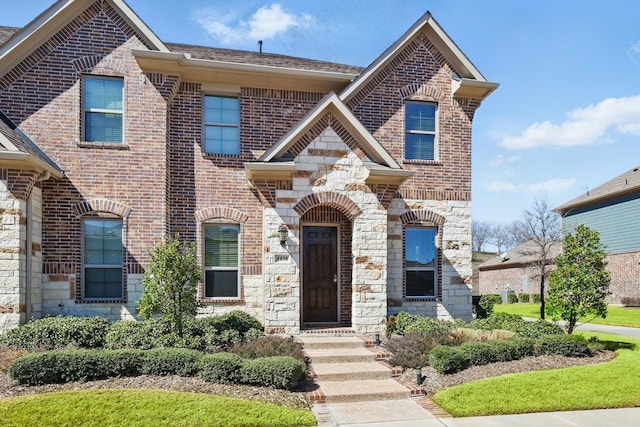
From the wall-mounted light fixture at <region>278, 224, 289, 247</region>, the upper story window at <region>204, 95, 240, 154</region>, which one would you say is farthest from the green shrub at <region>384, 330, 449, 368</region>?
the upper story window at <region>204, 95, 240, 154</region>

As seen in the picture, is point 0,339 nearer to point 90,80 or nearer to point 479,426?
point 90,80

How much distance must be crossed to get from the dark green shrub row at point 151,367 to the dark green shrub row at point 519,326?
18.0 ft

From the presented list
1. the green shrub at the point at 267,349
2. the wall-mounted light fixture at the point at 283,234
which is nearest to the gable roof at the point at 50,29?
the wall-mounted light fixture at the point at 283,234

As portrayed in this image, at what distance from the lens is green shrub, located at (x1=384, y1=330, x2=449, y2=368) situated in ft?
29.6

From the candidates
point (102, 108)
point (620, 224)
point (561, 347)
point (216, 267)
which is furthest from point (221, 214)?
point (620, 224)

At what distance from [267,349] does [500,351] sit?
15.1 feet

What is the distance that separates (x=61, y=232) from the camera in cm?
1098

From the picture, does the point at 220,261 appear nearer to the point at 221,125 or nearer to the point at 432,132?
the point at 221,125

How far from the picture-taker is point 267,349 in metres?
8.70

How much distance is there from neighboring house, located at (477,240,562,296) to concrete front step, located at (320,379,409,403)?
27.8 meters

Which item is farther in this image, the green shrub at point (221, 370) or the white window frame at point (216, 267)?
the white window frame at point (216, 267)

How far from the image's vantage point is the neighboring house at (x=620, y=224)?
27094 mm

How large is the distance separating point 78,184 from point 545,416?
35.7 ft

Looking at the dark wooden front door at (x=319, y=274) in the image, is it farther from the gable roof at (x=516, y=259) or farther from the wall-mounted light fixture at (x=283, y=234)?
the gable roof at (x=516, y=259)
